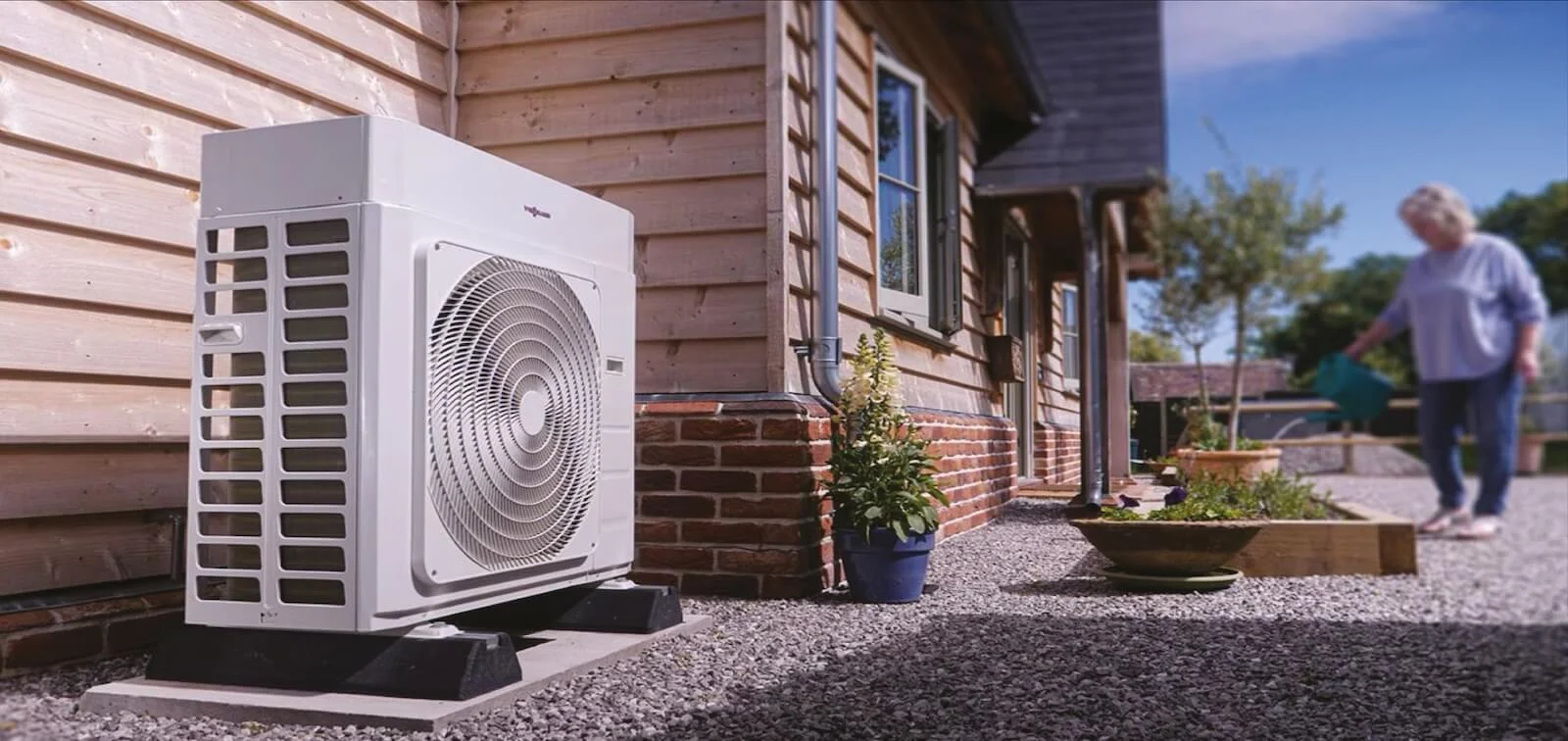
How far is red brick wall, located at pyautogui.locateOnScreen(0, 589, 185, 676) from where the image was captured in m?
2.44

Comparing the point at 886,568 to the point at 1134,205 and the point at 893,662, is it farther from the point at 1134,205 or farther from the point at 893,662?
the point at 1134,205

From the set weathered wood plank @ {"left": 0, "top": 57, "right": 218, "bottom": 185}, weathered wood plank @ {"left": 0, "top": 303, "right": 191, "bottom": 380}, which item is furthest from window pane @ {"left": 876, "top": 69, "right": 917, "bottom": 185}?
weathered wood plank @ {"left": 0, "top": 303, "right": 191, "bottom": 380}

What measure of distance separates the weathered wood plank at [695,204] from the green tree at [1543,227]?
3.25 metres

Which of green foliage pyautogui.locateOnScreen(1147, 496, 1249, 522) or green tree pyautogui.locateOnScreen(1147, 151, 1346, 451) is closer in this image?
green tree pyautogui.locateOnScreen(1147, 151, 1346, 451)

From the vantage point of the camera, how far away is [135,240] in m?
2.85

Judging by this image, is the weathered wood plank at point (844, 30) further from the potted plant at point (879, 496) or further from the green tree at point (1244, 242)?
the green tree at point (1244, 242)

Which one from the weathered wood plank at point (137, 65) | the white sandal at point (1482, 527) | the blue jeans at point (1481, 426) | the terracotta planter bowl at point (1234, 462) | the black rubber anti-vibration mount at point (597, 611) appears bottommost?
the black rubber anti-vibration mount at point (597, 611)

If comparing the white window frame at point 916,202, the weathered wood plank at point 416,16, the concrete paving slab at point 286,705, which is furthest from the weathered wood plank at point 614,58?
the concrete paving slab at point 286,705

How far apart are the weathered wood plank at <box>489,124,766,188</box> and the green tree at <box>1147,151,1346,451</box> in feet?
10.4

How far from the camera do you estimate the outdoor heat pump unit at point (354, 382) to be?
2117 millimetres

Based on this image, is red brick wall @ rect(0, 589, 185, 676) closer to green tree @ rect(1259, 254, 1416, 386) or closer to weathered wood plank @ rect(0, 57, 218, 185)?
weathered wood plank @ rect(0, 57, 218, 185)

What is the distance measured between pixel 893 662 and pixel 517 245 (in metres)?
1.29

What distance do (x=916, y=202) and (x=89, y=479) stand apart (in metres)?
3.56

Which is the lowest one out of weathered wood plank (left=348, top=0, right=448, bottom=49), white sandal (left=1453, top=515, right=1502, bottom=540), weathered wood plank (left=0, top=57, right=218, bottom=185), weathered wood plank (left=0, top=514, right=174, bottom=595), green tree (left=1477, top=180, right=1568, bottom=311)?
weathered wood plank (left=0, top=514, right=174, bottom=595)
